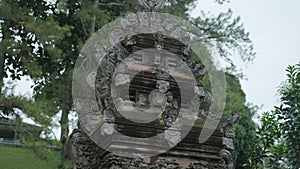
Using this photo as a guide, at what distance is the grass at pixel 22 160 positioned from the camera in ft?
65.5

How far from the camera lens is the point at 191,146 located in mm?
7145

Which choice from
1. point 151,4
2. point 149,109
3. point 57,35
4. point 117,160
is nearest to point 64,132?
point 57,35

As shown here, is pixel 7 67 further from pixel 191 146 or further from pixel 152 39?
pixel 191 146

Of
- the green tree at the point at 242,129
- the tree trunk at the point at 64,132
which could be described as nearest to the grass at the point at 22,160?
the tree trunk at the point at 64,132

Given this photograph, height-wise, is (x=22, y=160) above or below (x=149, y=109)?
below

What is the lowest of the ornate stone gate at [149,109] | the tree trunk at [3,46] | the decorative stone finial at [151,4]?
the ornate stone gate at [149,109]

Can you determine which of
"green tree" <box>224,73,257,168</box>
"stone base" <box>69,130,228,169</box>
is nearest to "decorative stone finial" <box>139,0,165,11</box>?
"stone base" <box>69,130,228,169</box>

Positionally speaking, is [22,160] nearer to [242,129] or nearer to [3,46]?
[3,46]

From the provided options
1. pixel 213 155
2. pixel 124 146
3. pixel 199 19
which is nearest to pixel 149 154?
pixel 124 146

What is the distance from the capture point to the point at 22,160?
21.2 metres

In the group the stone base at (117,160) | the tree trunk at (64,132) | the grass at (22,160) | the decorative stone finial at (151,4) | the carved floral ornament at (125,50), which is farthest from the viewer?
the grass at (22,160)

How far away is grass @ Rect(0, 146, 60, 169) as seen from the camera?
65.5ft

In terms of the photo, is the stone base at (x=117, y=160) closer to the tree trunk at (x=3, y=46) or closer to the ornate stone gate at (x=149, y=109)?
the ornate stone gate at (x=149, y=109)

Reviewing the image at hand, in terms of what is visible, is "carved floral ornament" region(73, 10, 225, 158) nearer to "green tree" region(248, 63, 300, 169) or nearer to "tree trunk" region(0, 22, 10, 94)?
"green tree" region(248, 63, 300, 169)
